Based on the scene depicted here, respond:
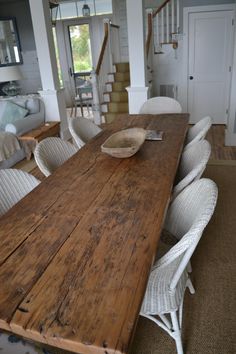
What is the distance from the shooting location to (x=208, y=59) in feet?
17.2

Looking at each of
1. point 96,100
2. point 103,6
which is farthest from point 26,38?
point 96,100

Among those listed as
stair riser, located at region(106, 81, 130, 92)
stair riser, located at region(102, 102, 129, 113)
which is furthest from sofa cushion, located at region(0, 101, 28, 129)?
stair riser, located at region(106, 81, 130, 92)

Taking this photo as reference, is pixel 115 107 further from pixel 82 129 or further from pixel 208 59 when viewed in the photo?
pixel 82 129

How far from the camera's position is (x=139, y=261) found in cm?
99

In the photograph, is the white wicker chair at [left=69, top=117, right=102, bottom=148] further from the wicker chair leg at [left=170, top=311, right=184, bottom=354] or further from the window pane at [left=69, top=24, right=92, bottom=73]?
the window pane at [left=69, top=24, right=92, bottom=73]

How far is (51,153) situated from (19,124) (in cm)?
238

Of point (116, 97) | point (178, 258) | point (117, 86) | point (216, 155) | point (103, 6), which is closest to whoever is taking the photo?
point (178, 258)

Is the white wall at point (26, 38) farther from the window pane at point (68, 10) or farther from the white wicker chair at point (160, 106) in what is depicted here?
the white wicker chair at point (160, 106)

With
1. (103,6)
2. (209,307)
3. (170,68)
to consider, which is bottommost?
(209,307)

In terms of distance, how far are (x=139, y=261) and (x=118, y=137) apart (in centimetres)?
141

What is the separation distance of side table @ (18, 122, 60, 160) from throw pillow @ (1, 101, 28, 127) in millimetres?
337

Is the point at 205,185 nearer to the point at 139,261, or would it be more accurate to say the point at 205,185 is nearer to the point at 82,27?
the point at 139,261

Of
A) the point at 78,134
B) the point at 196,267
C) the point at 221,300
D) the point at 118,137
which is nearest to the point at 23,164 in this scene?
the point at 78,134

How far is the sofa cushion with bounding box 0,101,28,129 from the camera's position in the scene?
14.8 ft
